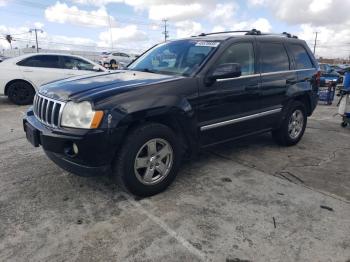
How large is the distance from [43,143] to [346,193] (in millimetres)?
3353

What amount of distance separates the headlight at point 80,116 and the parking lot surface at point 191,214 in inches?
34.2

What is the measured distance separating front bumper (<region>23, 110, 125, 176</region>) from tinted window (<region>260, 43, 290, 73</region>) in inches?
100

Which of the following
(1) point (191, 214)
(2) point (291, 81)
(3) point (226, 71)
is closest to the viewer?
(1) point (191, 214)

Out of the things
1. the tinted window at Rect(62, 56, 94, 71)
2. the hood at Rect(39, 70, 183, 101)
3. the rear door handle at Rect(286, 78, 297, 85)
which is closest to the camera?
the hood at Rect(39, 70, 183, 101)

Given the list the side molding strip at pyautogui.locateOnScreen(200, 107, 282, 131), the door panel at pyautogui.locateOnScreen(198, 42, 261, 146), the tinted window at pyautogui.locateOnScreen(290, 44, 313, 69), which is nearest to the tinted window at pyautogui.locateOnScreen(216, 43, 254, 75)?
the door panel at pyautogui.locateOnScreen(198, 42, 261, 146)

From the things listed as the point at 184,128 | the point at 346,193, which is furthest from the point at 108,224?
the point at 346,193

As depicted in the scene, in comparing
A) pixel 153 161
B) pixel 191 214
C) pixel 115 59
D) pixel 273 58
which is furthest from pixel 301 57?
pixel 115 59

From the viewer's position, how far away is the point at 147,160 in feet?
10.7

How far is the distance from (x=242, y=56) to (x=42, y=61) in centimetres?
703

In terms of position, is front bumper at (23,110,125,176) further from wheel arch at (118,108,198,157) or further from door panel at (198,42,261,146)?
door panel at (198,42,261,146)

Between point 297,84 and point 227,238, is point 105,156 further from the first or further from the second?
point 297,84

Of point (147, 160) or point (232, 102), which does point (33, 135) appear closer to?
point (147, 160)

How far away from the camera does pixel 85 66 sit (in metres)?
9.70

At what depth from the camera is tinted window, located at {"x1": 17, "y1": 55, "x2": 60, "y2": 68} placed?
9.07 m
